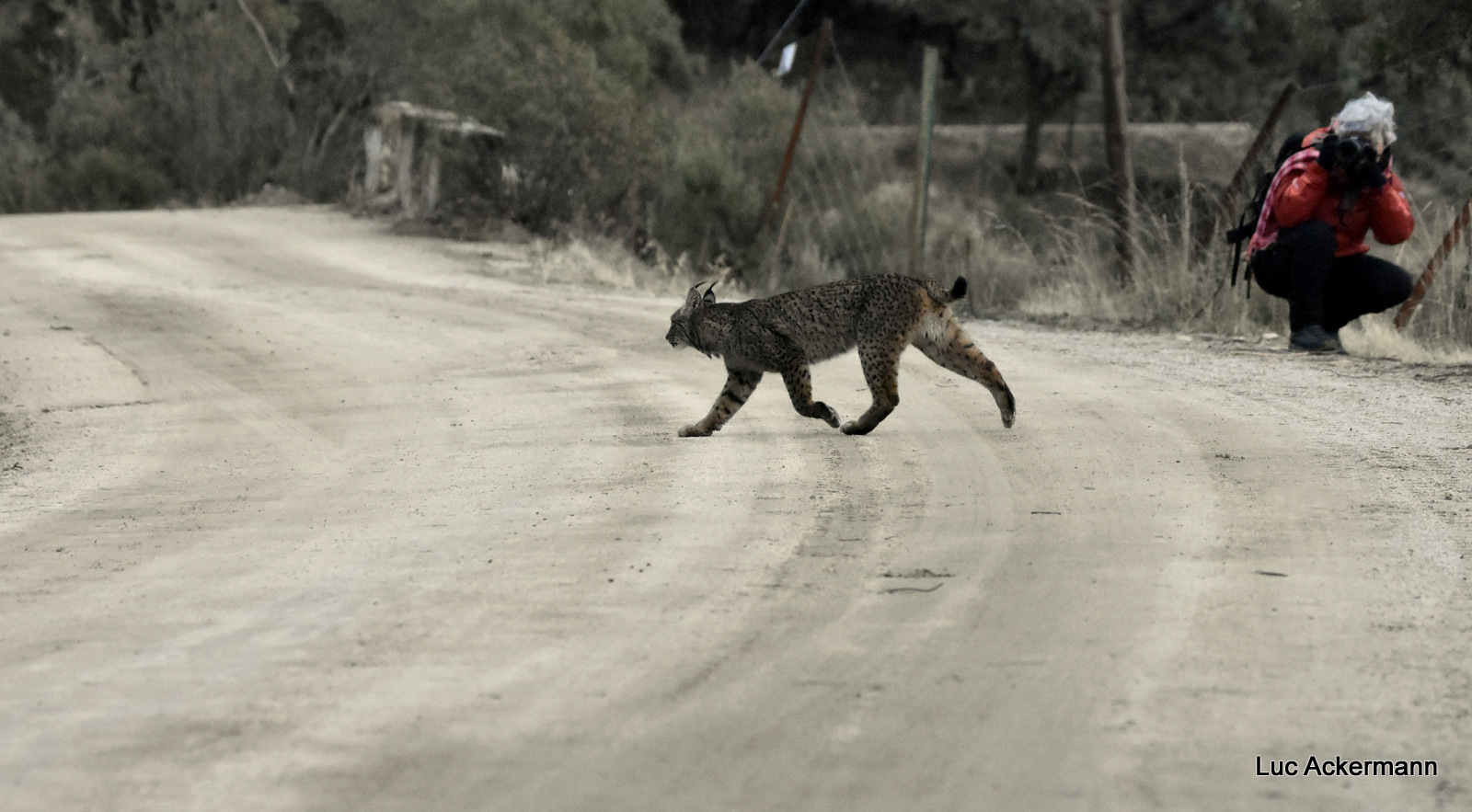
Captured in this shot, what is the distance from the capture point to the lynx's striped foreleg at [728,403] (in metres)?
8.78

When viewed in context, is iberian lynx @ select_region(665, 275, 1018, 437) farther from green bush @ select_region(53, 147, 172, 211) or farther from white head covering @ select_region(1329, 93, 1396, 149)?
green bush @ select_region(53, 147, 172, 211)

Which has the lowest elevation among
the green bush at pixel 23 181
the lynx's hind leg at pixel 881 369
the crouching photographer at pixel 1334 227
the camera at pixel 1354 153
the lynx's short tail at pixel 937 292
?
the green bush at pixel 23 181

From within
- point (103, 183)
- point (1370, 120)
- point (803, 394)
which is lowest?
point (103, 183)

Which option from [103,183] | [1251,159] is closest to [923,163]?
[1251,159]

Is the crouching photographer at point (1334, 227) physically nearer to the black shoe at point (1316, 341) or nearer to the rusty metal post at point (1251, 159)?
the black shoe at point (1316, 341)

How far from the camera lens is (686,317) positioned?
9.21 m

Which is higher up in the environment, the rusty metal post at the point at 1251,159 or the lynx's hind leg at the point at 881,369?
the rusty metal post at the point at 1251,159

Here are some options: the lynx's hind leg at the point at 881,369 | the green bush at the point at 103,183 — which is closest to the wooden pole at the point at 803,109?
the lynx's hind leg at the point at 881,369

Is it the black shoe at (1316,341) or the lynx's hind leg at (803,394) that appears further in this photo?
the black shoe at (1316,341)

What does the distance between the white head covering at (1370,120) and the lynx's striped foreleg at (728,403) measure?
490 centimetres

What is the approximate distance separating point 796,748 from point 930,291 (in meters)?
4.77

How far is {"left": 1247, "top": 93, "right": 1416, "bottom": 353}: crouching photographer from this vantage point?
1125 cm

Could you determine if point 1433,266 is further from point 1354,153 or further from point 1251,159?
point 1251,159

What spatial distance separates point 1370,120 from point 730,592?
293 inches
